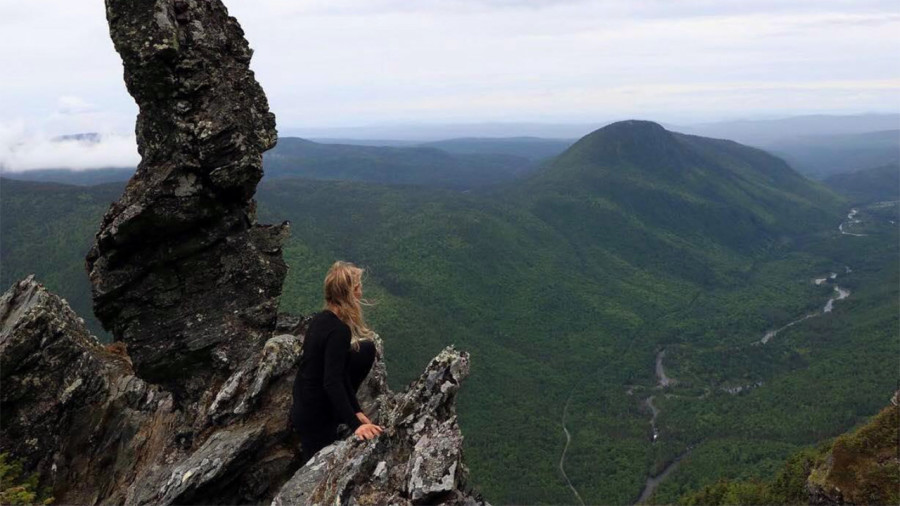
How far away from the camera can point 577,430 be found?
126 metres

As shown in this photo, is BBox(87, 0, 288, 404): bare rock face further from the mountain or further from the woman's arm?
the mountain

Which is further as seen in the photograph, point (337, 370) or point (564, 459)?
point (564, 459)

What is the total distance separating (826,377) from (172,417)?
6307 inches

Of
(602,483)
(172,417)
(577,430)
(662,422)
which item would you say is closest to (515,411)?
(577,430)

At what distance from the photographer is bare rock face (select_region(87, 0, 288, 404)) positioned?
59.3 feet

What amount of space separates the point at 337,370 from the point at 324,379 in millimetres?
350

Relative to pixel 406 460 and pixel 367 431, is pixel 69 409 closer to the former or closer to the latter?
pixel 367 431

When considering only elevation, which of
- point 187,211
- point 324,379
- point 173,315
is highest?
point 187,211

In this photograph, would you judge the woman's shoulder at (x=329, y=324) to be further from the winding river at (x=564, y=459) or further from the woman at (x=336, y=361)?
the winding river at (x=564, y=459)

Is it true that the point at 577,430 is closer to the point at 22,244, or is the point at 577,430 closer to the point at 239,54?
the point at 239,54

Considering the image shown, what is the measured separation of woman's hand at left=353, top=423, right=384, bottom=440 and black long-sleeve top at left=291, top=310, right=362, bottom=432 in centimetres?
18

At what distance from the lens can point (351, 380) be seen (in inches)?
514

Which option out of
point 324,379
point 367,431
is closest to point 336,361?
point 324,379

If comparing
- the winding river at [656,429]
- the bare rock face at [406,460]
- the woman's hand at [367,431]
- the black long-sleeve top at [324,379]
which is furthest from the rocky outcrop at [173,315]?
the winding river at [656,429]
